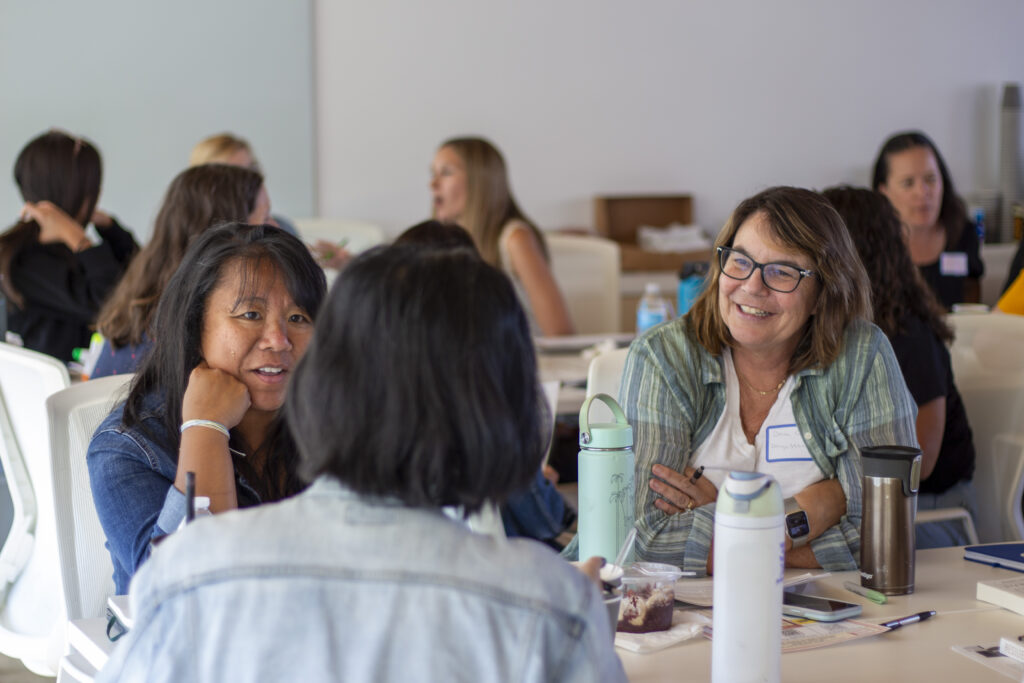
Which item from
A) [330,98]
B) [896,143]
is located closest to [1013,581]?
[896,143]

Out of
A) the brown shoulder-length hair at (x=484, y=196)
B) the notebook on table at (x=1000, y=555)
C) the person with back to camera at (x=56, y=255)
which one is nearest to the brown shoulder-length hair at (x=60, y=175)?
the person with back to camera at (x=56, y=255)

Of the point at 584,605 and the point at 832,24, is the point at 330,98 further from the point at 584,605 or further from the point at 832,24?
the point at 584,605

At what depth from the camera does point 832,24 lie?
20.6ft

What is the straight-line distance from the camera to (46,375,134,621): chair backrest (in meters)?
1.98

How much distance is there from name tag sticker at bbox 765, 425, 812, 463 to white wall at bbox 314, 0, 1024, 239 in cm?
384

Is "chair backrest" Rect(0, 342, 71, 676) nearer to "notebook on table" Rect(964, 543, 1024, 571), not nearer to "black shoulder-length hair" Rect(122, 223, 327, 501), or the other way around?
"black shoulder-length hair" Rect(122, 223, 327, 501)

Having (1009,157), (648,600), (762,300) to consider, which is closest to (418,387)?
(648,600)

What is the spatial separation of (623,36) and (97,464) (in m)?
4.89

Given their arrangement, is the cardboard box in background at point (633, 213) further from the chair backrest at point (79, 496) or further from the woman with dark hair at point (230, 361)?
the woman with dark hair at point (230, 361)

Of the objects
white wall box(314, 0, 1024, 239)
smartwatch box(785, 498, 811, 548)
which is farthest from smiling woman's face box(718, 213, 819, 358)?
white wall box(314, 0, 1024, 239)

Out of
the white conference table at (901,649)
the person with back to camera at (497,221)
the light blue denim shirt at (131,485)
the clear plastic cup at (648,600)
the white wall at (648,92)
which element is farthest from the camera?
the white wall at (648,92)

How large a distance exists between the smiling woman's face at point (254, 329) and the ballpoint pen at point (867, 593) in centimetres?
92

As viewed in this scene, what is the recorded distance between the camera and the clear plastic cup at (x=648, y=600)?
1.43 meters

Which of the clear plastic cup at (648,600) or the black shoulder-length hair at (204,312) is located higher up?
the black shoulder-length hair at (204,312)
